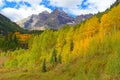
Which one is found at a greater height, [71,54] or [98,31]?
[98,31]

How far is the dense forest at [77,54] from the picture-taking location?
7650cm

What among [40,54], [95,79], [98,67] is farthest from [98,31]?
[95,79]

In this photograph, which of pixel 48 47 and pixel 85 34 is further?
pixel 48 47

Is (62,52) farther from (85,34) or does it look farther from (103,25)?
(103,25)

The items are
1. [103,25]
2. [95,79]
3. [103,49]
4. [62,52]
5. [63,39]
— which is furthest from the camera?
[63,39]

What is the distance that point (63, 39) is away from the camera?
142250 millimetres

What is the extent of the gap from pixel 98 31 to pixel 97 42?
19277mm

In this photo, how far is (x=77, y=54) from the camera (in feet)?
390

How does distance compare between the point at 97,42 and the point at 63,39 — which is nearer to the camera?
the point at 97,42

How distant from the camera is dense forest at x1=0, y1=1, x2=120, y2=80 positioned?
7650 centimetres

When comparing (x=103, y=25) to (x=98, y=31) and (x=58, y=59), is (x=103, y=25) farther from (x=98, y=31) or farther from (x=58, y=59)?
(x=58, y=59)

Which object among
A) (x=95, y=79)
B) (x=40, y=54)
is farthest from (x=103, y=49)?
(x=40, y=54)

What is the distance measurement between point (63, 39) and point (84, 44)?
24440 mm

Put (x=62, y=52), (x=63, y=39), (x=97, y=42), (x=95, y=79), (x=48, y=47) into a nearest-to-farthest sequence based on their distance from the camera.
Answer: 1. (x=95, y=79)
2. (x=97, y=42)
3. (x=62, y=52)
4. (x=63, y=39)
5. (x=48, y=47)
